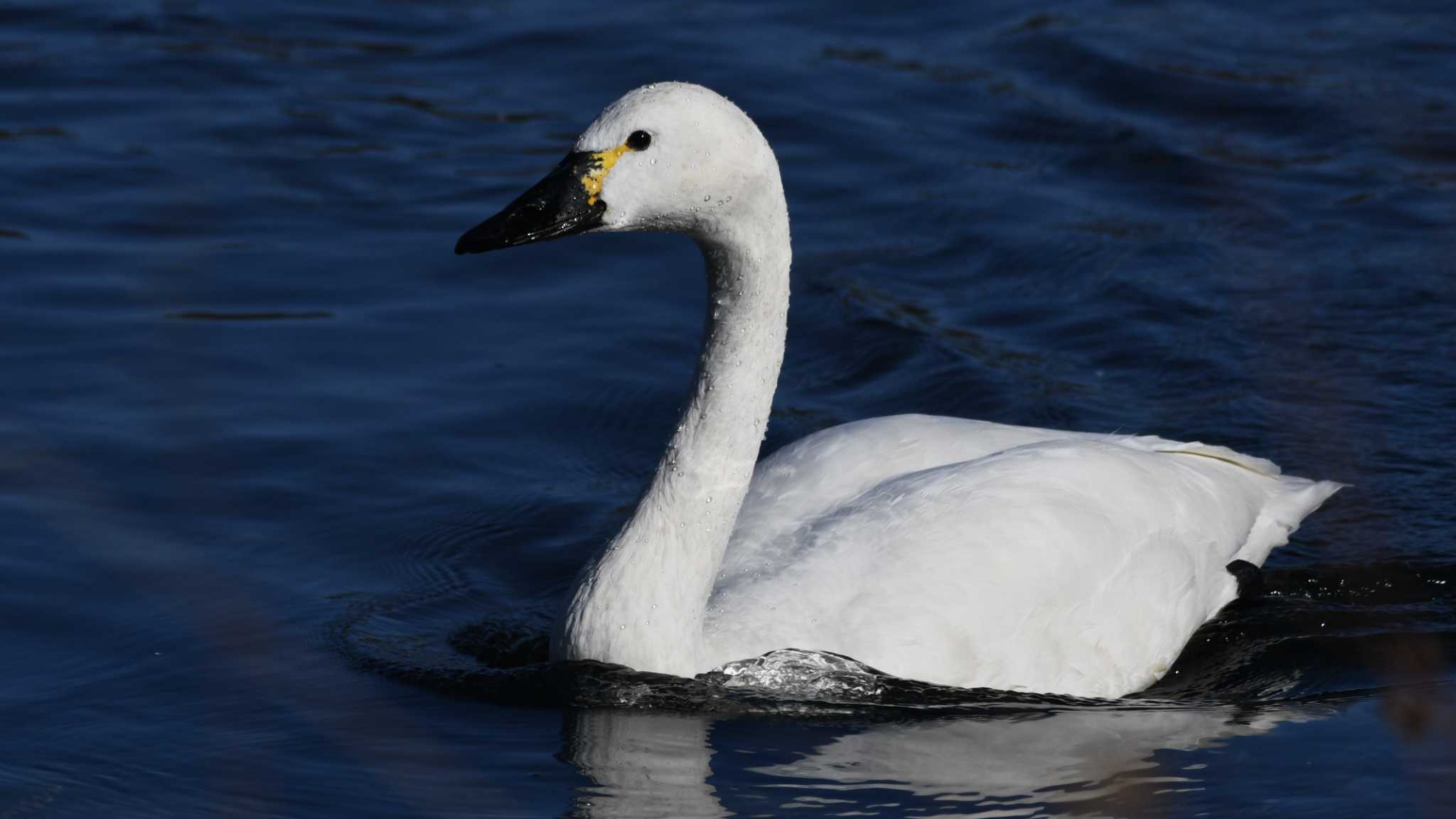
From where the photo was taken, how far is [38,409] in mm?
8023

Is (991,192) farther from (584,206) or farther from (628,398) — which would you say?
(584,206)

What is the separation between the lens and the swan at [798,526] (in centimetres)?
555

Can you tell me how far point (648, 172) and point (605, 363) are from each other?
3.60 m

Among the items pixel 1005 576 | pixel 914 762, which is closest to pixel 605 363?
pixel 1005 576

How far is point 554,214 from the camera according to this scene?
554 cm

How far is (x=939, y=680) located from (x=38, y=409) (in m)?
4.00

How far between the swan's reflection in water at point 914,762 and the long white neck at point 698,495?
0.78 ft

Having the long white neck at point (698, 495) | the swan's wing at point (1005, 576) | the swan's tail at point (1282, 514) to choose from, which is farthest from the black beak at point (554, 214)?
the swan's tail at point (1282, 514)

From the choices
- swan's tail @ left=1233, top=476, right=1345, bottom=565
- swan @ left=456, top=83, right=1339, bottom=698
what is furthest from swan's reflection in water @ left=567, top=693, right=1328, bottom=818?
swan's tail @ left=1233, top=476, right=1345, bottom=565

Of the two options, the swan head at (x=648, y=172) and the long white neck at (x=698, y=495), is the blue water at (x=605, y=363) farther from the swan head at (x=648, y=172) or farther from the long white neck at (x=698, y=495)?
the swan head at (x=648, y=172)

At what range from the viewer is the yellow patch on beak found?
5523 millimetres

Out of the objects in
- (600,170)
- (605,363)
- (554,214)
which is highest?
(600,170)

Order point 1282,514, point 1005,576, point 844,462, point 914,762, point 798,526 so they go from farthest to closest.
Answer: point 1282,514 → point 844,462 → point 798,526 → point 1005,576 → point 914,762

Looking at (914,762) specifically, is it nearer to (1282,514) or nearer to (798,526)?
(798,526)
